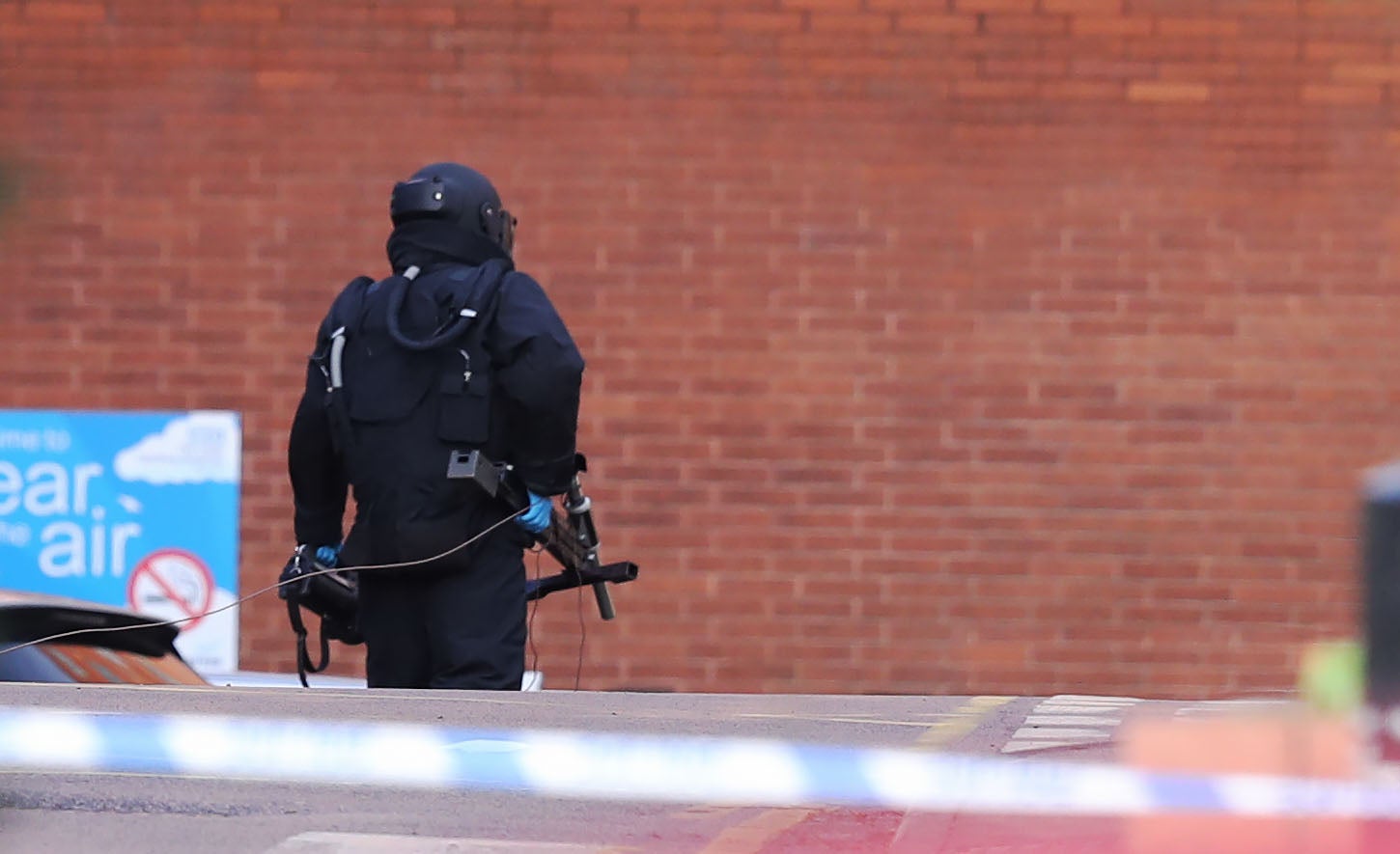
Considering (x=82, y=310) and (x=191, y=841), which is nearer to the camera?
(x=191, y=841)

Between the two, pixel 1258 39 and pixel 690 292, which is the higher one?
pixel 1258 39

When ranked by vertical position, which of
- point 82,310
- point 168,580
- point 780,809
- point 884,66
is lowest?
point 168,580

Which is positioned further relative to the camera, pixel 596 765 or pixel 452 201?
pixel 452 201

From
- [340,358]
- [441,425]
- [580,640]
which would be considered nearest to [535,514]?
[441,425]

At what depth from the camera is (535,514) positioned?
4.50m

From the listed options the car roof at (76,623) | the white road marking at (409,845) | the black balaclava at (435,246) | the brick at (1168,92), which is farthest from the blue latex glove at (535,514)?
the brick at (1168,92)

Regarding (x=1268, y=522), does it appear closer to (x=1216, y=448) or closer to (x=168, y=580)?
(x=1216, y=448)

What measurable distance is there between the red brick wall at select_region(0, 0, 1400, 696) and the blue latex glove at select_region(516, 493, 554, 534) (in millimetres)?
2434

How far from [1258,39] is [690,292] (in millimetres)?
2240

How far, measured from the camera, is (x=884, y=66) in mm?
6930

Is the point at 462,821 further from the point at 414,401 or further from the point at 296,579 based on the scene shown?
the point at 296,579

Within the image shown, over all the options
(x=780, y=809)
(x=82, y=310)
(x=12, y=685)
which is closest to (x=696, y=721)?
(x=780, y=809)

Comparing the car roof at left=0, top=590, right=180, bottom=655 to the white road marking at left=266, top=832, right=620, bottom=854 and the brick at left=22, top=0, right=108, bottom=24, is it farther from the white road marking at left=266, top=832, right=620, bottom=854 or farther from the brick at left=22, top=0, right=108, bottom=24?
the brick at left=22, top=0, right=108, bottom=24

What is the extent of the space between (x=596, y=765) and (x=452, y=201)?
8.58ft
